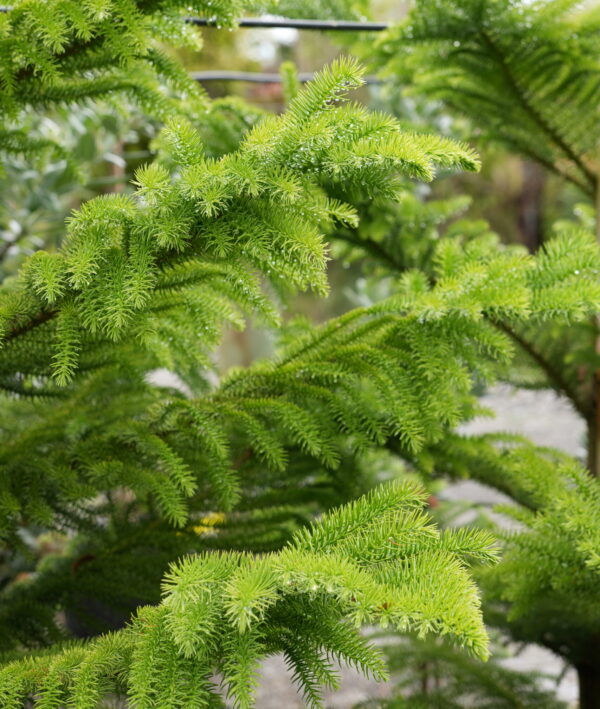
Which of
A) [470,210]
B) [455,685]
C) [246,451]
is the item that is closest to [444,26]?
[246,451]

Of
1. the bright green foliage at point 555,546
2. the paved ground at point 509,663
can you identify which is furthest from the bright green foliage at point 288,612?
the paved ground at point 509,663

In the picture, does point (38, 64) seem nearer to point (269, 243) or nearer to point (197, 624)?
point (269, 243)

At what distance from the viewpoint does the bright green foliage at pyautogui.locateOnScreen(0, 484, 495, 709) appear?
1.47 feet

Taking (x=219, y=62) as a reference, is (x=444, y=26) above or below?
below

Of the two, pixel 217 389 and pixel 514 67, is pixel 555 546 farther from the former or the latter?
pixel 514 67

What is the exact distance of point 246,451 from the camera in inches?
36.6

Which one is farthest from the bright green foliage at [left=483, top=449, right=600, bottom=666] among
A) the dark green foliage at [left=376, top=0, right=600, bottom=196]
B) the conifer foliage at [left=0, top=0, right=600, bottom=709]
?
the dark green foliage at [left=376, top=0, right=600, bottom=196]

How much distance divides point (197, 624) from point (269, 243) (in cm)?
31

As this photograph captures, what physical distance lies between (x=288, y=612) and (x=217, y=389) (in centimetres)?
37

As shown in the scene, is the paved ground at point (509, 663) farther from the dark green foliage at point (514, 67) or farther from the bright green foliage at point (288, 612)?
the bright green foliage at point (288, 612)

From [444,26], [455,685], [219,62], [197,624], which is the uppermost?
[219,62]

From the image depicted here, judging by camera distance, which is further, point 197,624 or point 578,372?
point 578,372

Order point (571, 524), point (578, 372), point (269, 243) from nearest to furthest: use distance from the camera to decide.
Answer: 1. point (269, 243)
2. point (571, 524)
3. point (578, 372)

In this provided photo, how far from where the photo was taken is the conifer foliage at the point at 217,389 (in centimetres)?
50
